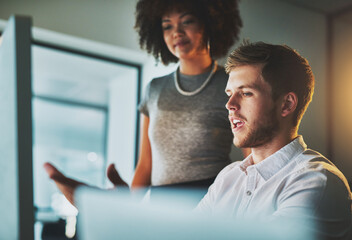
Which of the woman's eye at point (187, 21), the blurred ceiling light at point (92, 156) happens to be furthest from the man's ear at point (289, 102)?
the blurred ceiling light at point (92, 156)

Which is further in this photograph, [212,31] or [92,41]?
[92,41]

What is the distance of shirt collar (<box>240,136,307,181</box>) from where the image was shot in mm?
856

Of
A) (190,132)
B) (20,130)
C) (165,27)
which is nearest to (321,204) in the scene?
(20,130)

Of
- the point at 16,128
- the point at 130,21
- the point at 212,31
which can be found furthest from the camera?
the point at 130,21

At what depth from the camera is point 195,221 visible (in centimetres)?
41

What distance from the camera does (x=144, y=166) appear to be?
4.83 feet

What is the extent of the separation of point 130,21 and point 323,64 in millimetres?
1923

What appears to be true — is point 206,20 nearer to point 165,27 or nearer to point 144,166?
point 165,27

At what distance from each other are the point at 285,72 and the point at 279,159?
20 centimetres

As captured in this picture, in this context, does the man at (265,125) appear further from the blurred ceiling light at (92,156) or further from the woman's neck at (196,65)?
the blurred ceiling light at (92,156)

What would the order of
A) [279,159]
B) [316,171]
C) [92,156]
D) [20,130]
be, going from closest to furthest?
[20,130]
[316,171]
[279,159]
[92,156]

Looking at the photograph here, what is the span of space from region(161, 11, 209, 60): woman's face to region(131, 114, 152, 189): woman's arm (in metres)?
0.31

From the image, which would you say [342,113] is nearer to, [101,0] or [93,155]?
[101,0]

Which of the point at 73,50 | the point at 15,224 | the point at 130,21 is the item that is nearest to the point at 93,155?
the point at 73,50
